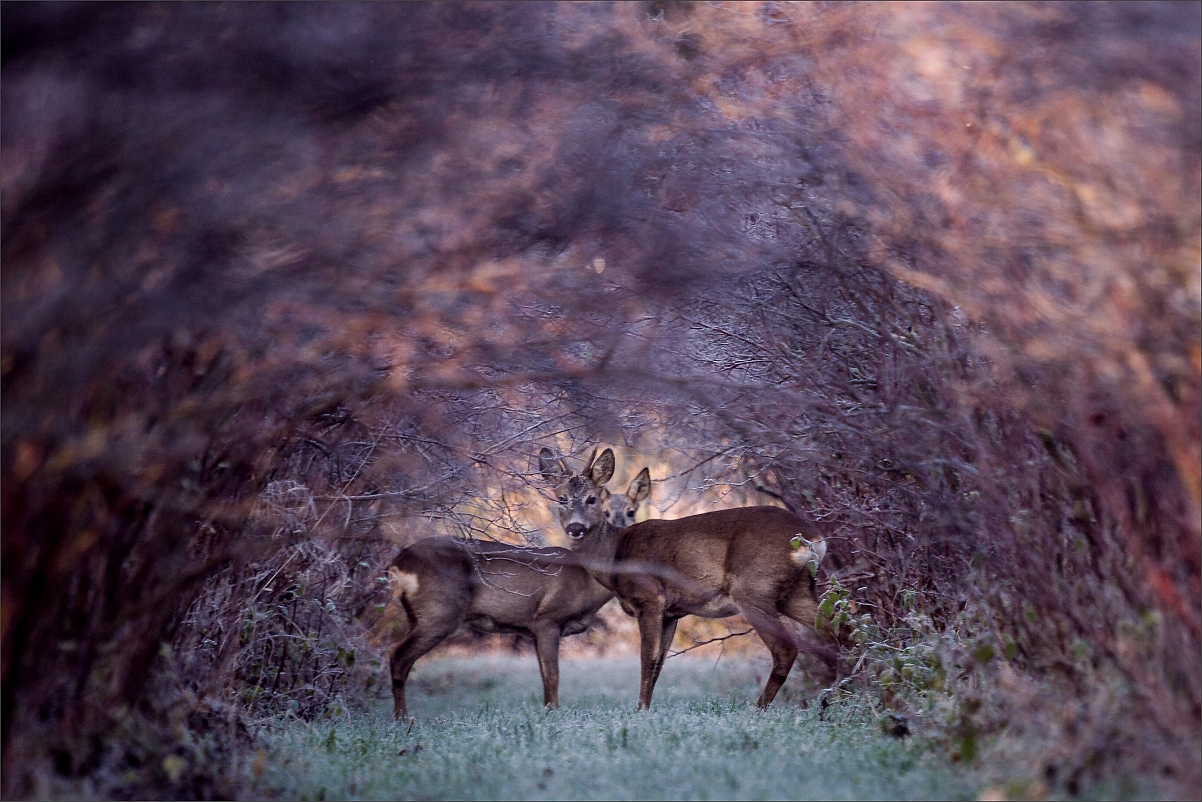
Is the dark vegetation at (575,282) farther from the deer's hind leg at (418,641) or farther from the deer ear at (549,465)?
the deer's hind leg at (418,641)

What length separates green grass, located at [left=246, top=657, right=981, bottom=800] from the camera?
5461mm

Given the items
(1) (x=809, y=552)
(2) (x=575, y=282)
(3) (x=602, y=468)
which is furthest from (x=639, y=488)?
(2) (x=575, y=282)

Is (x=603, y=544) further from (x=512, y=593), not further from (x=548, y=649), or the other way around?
(x=512, y=593)

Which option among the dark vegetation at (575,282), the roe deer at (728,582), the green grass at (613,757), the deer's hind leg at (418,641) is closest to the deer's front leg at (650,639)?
the roe deer at (728,582)

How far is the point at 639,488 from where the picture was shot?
429 inches

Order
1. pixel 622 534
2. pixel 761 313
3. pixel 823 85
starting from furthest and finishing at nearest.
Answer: pixel 622 534
pixel 761 313
pixel 823 85

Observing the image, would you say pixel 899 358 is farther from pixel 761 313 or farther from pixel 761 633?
pixel 761 633

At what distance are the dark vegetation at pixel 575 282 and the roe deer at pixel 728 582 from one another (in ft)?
8.14

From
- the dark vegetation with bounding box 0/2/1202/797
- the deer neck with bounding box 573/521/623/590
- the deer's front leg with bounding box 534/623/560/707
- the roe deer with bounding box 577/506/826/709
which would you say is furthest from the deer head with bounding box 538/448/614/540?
the dark vegetation with bounding box 0/2/1202/797

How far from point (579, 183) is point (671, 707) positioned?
5.03 meters

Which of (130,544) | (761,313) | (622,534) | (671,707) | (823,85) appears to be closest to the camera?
(130,544)

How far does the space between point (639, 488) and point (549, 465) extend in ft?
7.20

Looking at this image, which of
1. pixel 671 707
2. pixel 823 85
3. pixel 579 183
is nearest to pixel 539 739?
pixel 671 707

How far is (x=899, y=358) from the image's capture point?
669 cm
